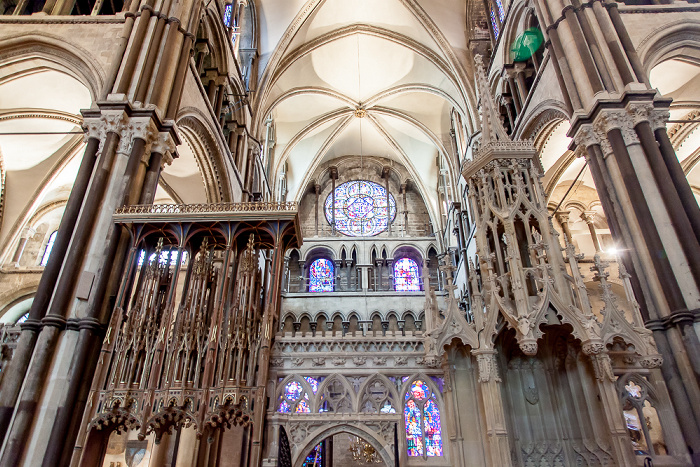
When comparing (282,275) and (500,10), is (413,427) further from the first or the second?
(500,10)

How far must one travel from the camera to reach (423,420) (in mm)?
6562

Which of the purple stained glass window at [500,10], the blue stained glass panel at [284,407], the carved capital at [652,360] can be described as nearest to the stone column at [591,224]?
the purple stained glass window at [500,10]

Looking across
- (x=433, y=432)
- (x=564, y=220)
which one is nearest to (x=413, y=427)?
(x=433, y=432)

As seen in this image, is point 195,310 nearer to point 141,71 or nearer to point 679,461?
point 141,71

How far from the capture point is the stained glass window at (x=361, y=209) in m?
24.4

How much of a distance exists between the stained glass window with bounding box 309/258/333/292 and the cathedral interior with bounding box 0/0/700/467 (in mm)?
7270

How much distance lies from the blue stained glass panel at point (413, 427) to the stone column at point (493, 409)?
97cm

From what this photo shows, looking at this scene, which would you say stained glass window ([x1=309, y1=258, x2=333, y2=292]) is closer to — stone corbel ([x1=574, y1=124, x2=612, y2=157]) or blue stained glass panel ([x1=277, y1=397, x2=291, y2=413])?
stone corbel ([x1=574, y1=124, x2=612, y2=157])

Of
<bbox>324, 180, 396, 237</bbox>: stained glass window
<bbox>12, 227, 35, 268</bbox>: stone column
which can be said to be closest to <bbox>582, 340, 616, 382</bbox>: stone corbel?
<bbox>324, 180, 396, 237</bbox>: stained glass window

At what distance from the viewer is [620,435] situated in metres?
5.79

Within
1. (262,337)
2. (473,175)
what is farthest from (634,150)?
(262,337)

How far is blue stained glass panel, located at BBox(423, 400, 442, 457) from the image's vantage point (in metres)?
6.59

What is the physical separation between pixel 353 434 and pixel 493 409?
5.97 feet

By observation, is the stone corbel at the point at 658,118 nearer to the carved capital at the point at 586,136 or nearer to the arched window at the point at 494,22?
the carved capital at the point at 586,136
